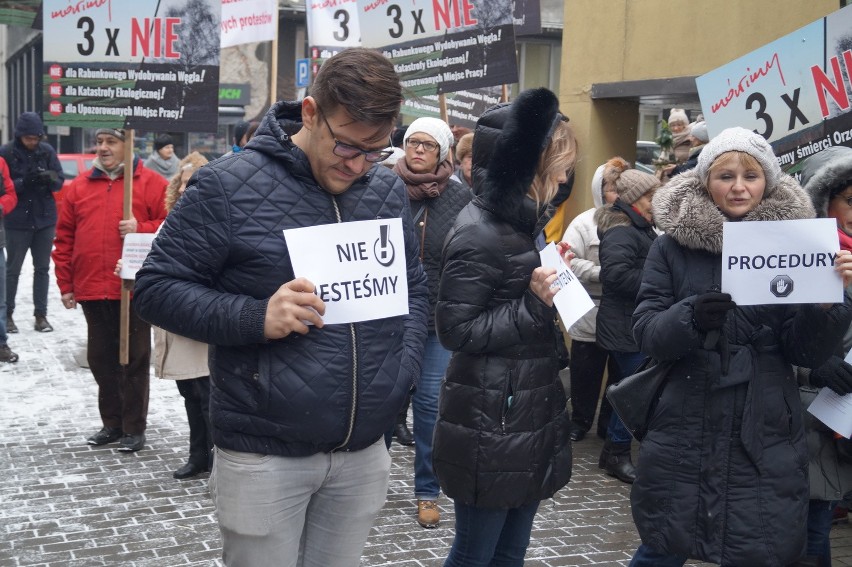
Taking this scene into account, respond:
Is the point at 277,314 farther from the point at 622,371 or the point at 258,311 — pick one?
the point at 622,371

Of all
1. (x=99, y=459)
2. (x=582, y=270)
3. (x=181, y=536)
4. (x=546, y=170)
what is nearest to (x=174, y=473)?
(x=99, y=459)

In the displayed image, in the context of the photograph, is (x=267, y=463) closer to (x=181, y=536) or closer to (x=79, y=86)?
(x=181, y=536)

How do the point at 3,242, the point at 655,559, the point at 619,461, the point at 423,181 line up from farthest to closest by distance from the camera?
1. the point at 3,242
2. the point at 619,461
3. the point at 423,181
4. the point at 655,559

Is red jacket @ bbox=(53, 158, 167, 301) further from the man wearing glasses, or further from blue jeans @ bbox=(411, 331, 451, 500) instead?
the man wearing glasses

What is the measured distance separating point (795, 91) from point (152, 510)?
403 centimetres

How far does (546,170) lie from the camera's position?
13.2 feet

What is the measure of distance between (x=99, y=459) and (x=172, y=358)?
1230 mm

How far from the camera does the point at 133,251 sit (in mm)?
7129

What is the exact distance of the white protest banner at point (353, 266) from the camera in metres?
3.04

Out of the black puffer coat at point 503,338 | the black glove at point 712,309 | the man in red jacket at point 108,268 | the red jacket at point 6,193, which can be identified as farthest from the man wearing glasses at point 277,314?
the red jacket at point 6,193

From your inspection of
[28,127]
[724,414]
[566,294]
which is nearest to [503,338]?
[566,294]

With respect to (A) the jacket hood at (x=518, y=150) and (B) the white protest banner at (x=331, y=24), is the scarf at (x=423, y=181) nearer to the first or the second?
(A) the jacket hood at (x=518, y=150)

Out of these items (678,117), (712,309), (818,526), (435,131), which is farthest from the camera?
(678,117)

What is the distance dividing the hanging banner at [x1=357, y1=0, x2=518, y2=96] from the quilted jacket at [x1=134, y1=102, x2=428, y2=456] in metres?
5.78
